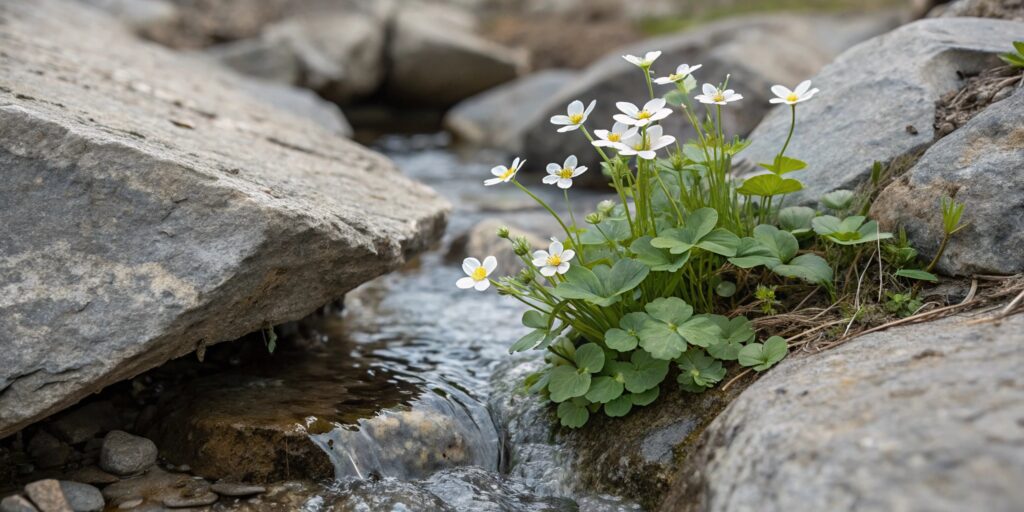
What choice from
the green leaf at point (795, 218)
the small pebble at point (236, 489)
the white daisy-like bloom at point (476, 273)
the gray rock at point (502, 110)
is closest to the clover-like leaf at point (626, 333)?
the white daisy-like bloom at point (476, 273)

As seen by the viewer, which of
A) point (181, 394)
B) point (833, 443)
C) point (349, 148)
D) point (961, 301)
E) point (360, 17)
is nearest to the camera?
point (833, 443)

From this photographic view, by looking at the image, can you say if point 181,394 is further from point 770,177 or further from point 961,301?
point 961,301

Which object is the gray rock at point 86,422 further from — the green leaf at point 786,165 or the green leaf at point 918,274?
the green leaf at point 918,274

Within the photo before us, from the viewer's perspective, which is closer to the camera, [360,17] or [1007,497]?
[1007,497]

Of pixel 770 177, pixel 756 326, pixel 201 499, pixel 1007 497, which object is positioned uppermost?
pixel 770 177

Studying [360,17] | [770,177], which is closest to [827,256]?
[770,177]

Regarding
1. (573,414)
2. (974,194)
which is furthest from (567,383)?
(974,194)
